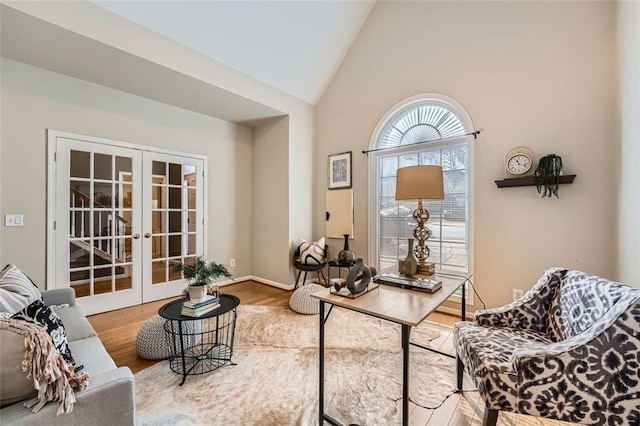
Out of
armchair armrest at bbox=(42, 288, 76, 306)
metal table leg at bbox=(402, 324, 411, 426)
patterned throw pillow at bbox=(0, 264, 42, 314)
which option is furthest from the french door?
metal table leg at bbox=(402, 324, 411, 426)

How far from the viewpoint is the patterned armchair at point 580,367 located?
1104mm

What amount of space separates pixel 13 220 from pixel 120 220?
2.87ft

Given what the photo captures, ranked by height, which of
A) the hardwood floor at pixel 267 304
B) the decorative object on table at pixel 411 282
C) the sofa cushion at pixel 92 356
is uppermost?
the decorative object on table at pixel 411 282

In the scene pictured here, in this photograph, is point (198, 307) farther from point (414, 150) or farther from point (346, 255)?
point (414, 150)

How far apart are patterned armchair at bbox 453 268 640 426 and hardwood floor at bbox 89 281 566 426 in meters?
0.41

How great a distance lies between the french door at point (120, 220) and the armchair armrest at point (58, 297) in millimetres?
1015

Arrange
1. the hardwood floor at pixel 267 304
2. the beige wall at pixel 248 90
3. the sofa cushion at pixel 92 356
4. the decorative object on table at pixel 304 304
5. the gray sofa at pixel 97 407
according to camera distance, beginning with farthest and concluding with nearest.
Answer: the decorative object on table at pixel 304 304
the beige wall at pixel 248 90
the hardwood floor at pixel 267 304
the sofa cushion at pixel 92 356
the gray sofa at pixel 97 407

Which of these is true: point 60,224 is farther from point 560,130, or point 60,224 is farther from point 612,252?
point 612,252

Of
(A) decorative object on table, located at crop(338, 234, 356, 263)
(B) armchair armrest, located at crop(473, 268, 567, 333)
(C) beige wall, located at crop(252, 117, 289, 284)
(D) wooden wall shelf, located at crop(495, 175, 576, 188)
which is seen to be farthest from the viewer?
(C) beige wall, located at crop(252, 117, 289, 284)

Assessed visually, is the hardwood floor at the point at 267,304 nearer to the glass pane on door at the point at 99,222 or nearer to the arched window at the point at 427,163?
the glass pane on door at the point at 99,222

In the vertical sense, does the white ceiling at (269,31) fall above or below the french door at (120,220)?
above

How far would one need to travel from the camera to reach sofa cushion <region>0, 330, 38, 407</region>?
876 mm

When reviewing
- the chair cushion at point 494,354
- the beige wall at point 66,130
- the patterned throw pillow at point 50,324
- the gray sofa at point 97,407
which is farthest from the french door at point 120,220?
the chair cushion at point 494,354

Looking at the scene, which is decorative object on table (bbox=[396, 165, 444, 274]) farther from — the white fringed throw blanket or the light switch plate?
the light switch plate
